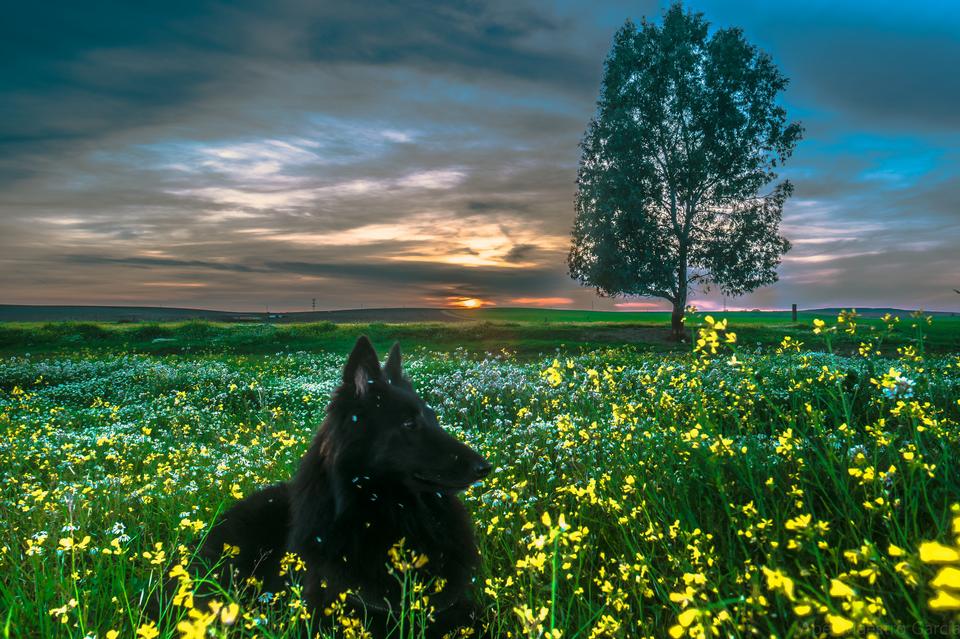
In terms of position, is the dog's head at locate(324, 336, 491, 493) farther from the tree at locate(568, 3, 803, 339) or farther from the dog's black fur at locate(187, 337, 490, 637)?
the tree at locate(568, 3, 803, 339)

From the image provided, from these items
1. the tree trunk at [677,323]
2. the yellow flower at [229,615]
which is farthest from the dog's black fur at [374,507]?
the tree trunk at [677,323]

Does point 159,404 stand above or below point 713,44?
below

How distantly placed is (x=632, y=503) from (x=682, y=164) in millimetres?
35111

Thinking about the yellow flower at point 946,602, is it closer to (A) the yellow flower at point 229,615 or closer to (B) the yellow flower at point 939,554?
(B) the yellow flower at point 939,554

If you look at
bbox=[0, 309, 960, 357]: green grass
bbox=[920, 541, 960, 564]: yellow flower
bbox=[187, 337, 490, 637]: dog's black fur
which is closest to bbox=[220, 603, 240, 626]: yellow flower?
bbox=[920, 541, 960, 564]: yellow flower

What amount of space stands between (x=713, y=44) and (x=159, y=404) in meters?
36.4

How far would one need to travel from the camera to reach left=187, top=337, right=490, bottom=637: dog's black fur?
3.77m

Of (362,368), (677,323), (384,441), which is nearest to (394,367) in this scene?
(362,368)

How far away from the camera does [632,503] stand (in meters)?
4.69

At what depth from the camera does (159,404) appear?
13852 millimetres

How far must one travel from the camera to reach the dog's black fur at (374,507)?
3.77 m

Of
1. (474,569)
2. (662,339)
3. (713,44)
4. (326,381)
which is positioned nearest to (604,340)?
(662,339)

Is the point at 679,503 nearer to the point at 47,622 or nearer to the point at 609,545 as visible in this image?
the point at 609,545

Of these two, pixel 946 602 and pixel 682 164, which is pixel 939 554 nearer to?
pixel 946 602
